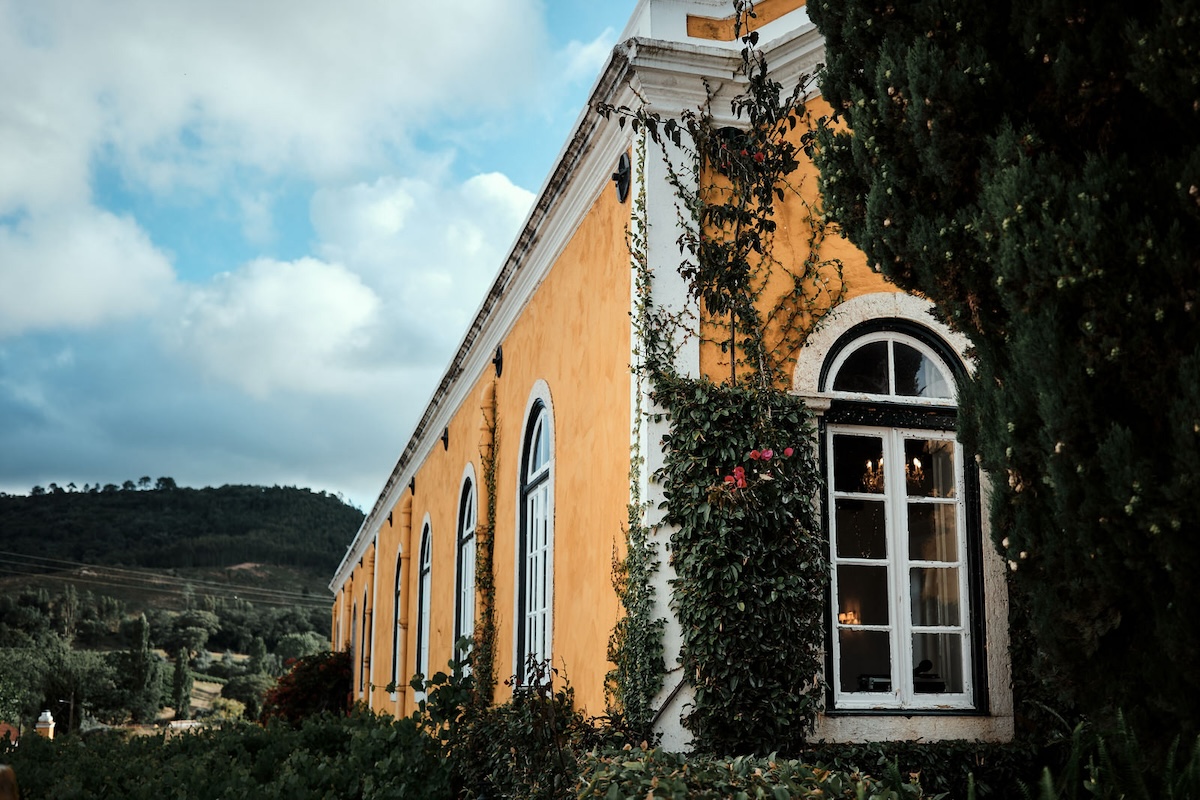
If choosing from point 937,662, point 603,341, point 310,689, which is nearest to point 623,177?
point 603,341

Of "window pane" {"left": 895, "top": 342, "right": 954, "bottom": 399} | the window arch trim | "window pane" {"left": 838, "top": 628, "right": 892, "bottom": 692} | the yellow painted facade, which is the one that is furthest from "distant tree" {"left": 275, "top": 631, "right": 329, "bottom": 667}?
"window pane" {"left": 895, "top": 342, "right": 954, "bottom": 399}

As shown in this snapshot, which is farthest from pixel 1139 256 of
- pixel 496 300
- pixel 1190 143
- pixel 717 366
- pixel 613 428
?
pixel 496 300

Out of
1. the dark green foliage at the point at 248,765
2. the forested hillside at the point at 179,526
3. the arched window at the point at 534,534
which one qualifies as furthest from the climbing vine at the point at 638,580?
the forested hillside at the point at 179,526

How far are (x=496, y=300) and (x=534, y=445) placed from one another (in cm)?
192

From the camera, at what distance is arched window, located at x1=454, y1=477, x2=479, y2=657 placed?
12586 millimetres

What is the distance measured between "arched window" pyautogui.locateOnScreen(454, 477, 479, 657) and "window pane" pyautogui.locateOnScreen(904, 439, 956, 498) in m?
6.35

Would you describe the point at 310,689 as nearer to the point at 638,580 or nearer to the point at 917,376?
the point at 638,580

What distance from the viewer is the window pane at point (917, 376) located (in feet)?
23.1

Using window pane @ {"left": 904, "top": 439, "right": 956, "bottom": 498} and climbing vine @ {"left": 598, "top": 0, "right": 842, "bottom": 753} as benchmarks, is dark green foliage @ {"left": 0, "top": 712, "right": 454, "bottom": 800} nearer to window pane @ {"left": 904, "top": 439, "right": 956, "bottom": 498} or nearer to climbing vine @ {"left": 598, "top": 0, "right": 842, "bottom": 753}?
climbing vine @ {"left": 598, "top": 0, "right": 842, "bottom": 753}

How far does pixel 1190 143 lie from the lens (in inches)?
154

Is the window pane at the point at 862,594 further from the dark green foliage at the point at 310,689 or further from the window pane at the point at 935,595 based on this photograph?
the dark green foliage at the point at 310,689

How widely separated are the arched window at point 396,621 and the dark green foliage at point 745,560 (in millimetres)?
11889

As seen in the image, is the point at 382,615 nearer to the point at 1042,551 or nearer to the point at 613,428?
the point at 613,428

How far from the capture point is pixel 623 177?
740cm
